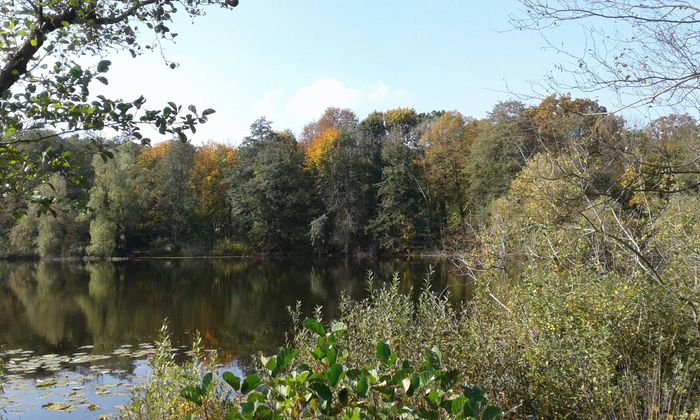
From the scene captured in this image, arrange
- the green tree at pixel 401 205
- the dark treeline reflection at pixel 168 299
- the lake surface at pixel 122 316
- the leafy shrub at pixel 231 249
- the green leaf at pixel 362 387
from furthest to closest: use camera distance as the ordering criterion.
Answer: the leafy shrub at pixel 231 249, the green tree at pixel 401 205, the dark treeline reflection at pixel 168 299, the lake surface at pixel 122 316, the green leaf at pixel 362 387

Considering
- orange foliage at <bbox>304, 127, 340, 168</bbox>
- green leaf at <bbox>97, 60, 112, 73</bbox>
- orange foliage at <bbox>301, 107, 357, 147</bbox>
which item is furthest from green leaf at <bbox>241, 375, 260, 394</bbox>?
orange foliage at <bbox>301, 107, 357, 147</bbox>

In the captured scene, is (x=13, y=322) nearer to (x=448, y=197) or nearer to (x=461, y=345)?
(x=461, y=345)

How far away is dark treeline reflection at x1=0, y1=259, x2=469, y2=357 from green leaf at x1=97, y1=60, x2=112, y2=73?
4.35 meters

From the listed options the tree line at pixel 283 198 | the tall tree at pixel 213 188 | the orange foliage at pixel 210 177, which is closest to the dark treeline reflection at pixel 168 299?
the tree line at pixel 283 198

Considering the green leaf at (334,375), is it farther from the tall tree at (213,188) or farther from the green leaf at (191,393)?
the tall tree at (213,188)

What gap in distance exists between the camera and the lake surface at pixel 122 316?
1034 centimetres

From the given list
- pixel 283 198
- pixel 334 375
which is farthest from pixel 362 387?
pixel 283 198

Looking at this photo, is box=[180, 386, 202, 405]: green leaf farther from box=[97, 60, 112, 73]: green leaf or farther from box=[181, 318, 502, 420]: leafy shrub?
box=[97, 60, 112, 73]: green leaf

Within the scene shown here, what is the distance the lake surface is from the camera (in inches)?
407

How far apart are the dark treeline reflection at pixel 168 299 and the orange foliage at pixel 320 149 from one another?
10233 millimetres

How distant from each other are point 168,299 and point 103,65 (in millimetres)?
20080

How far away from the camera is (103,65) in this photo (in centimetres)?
319

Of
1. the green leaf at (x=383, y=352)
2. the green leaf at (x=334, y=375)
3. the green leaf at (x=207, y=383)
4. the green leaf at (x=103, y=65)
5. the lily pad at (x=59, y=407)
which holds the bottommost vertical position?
the lily pad at (x=59, y=407)

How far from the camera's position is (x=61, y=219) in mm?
39188
